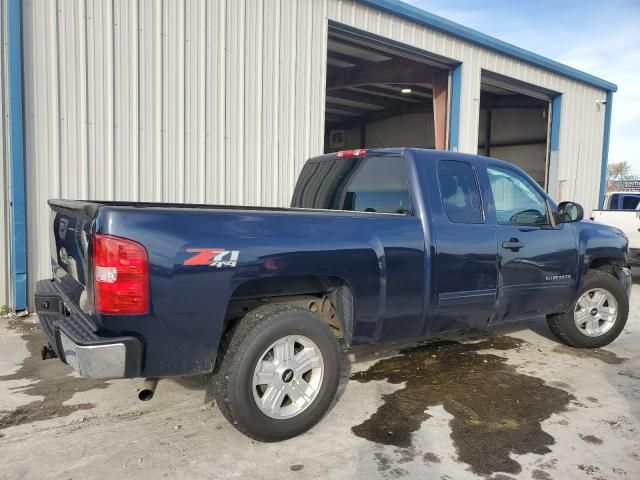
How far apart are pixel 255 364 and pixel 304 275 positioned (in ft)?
2.03

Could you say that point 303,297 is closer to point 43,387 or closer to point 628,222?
point 43,387

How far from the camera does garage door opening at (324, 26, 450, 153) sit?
35.7 feet

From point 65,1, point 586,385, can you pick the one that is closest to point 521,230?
point 586,385

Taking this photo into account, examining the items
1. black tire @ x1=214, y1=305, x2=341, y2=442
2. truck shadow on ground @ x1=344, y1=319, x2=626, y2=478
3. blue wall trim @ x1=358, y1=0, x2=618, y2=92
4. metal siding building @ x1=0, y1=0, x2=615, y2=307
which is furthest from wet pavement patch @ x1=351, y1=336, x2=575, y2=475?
blue wall trim @ x1=358, y1=0, x2=618, y2=92

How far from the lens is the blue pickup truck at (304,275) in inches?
106

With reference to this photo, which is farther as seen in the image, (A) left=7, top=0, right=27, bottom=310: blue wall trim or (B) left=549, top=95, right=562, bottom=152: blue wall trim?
(B) left=549, top=95, right=562, bottom=152: blue wall trim

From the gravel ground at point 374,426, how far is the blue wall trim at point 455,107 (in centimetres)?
696

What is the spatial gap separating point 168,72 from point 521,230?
16.8ft

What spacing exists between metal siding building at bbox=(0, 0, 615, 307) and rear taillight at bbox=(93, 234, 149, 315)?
4.27 m

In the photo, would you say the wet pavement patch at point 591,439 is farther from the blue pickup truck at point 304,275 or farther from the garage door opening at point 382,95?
the garage door opening at point 382,95

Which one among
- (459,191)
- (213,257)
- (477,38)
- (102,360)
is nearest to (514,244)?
(459,191)

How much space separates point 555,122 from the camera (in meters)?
14.0

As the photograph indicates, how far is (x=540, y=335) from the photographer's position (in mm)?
5992

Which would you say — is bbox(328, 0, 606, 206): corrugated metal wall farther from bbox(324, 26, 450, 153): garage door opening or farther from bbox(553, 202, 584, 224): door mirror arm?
bbox(553, 202, 584, 224): door mirror arm
